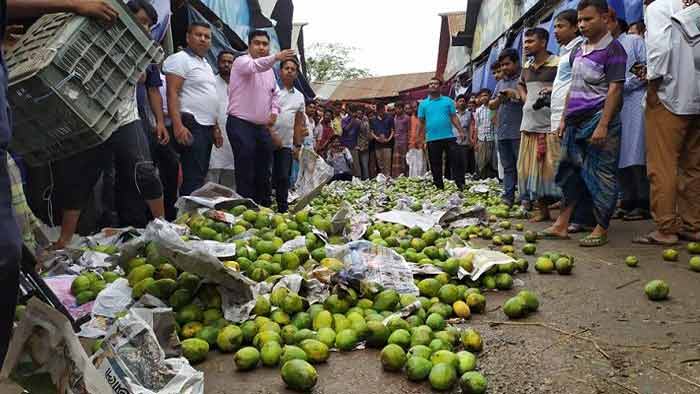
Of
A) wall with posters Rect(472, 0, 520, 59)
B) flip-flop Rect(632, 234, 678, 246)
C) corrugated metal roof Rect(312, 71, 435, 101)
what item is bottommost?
flip-flop Rect(632, 234, 678, 246)

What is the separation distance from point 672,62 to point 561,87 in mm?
1011

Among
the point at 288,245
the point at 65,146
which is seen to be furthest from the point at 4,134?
the point at 288,245

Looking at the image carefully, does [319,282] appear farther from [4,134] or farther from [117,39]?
[4,134]

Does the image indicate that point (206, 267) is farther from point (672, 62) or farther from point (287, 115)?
point (287, 115)

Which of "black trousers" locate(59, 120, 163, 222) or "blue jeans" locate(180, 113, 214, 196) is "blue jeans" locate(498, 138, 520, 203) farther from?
"black trousers" locate(59, 120, 163, 222)

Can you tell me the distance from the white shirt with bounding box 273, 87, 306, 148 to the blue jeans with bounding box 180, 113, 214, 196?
4.04 ft

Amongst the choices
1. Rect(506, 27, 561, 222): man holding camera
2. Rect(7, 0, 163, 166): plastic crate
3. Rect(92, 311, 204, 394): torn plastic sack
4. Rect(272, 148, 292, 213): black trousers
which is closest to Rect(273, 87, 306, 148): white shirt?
Rect(272, 148, 292, 213): black trousers

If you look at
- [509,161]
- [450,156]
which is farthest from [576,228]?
[450,156]

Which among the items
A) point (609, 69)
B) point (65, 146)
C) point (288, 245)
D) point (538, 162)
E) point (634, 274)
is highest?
point (609, 69)

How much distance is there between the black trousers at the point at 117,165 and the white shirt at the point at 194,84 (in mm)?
1217

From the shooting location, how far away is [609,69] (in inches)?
174

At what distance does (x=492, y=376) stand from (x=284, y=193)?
4.94m

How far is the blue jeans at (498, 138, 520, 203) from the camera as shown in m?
7.04

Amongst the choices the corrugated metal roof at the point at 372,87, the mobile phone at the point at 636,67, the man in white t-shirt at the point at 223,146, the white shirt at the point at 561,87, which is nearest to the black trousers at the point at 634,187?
the mobile phone at the point at 636,67
